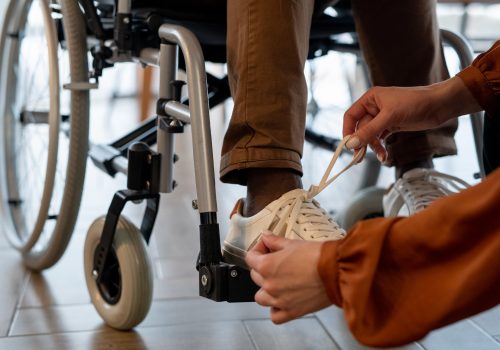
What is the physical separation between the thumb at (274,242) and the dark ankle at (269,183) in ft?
0.73

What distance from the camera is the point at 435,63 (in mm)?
1324

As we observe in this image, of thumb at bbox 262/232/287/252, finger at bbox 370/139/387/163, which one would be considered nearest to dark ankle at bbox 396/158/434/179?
finger at bbox 370/139/387/163

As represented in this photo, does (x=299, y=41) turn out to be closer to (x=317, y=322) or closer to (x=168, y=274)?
(x=317, y=322)

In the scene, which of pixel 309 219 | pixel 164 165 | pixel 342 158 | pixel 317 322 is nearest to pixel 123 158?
pixel 164 165

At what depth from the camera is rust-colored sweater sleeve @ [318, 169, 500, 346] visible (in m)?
0.59

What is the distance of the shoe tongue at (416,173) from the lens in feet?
4.20

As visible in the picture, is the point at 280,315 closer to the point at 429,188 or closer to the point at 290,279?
the point at 290,279

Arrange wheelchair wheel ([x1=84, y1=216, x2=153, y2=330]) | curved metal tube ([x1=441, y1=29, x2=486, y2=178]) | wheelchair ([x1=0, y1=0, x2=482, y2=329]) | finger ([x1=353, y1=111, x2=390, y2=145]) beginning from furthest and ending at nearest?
curved metal tube ([x1=441, y1=29, x2=486, y2=178]) → wheelchair wheel ([x1=84, y1=216, x2=153, y2=330]) → wheelchair ([x1=0, y1=0, x2=482, y2=329]) → finger ([x1=353, y1=111, x2=390, y2=145])

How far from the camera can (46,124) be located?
1.61 meters

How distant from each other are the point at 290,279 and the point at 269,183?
0.33m

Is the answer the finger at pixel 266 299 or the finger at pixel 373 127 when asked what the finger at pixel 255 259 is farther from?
the finger at pixel 373 127

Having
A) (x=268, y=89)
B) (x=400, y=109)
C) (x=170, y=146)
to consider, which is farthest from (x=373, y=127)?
(x=170, y=146)

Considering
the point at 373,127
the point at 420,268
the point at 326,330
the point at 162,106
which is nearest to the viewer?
the point at 420,268

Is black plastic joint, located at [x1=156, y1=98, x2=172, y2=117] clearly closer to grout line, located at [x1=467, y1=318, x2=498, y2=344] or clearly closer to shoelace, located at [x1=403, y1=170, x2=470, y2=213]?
shoelace, located at [x1=403, y1=170, x2=470, y2=213]
